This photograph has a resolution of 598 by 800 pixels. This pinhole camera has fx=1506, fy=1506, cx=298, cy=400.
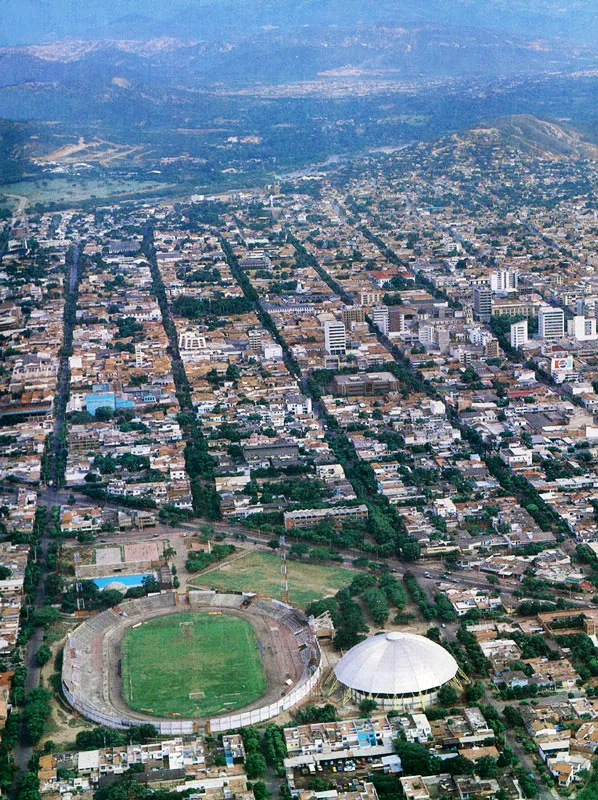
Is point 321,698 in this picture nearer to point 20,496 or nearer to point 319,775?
point 319,775

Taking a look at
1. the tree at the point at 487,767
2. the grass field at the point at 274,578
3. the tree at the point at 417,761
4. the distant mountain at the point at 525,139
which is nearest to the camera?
the tree at the point at 487,767

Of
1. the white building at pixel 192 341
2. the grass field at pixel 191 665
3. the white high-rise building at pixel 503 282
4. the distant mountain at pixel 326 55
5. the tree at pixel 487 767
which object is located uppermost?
the tree at pixel 487 767

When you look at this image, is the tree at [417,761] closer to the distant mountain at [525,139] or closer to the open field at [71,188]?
the open field at [71,188]

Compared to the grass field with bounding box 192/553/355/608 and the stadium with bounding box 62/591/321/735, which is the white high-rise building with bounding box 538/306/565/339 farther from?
the stadium with bounding box 62/591/321/735

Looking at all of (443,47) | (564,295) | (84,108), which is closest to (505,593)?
(564,295)

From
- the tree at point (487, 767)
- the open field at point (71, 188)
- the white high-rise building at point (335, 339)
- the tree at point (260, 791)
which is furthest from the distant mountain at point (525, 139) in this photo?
the tree at point (260, 791)

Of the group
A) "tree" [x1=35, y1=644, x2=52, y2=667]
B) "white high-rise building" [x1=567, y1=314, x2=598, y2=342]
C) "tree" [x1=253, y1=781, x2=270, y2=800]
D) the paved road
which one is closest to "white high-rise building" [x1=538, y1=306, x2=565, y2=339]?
"white high-rise building" [x1=567, y1=314, x2=598, y2=342]

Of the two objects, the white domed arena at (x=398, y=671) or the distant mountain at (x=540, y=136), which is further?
the distant mountain at (x=540, y=136)
